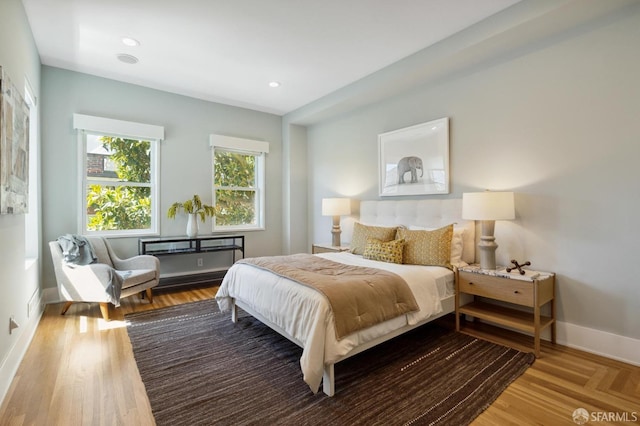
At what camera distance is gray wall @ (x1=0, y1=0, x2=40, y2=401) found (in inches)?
80.5

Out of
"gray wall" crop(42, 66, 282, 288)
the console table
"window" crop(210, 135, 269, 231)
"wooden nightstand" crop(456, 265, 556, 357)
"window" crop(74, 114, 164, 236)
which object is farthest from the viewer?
"window" crop(210, 135, 269, 231)

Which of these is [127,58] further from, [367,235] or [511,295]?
[511,295]

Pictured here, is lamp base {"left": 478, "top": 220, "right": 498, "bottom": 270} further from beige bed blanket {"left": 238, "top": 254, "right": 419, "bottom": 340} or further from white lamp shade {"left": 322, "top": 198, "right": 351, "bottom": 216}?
white lamp shade {"left": 322, "top": 198, "right": 351, "bottom": 216}

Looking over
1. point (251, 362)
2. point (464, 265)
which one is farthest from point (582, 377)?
point (251, 362)

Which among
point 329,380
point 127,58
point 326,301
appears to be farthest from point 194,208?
point 329,380

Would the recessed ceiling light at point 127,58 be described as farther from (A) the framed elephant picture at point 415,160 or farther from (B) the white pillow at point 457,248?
(B) the white pillow at point 457,248

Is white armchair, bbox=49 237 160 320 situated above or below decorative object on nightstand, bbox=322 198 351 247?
below

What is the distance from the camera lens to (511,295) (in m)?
2.56

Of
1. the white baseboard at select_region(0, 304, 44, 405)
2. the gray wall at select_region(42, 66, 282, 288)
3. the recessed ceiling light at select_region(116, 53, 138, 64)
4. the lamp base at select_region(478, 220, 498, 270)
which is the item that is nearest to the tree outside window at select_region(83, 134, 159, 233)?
the gray wall at select_region(42, 66, 282, 288)

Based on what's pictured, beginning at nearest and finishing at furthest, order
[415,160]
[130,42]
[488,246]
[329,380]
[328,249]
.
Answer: [329,380]
[488,246]
[130,42]
[415,160]
[328,249]

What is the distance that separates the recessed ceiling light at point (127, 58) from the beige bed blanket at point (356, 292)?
2817mm

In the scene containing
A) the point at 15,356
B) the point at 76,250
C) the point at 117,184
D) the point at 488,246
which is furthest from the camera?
the point at 117,184

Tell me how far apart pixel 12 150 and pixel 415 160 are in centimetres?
365

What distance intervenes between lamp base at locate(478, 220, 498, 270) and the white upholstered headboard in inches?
13.1
